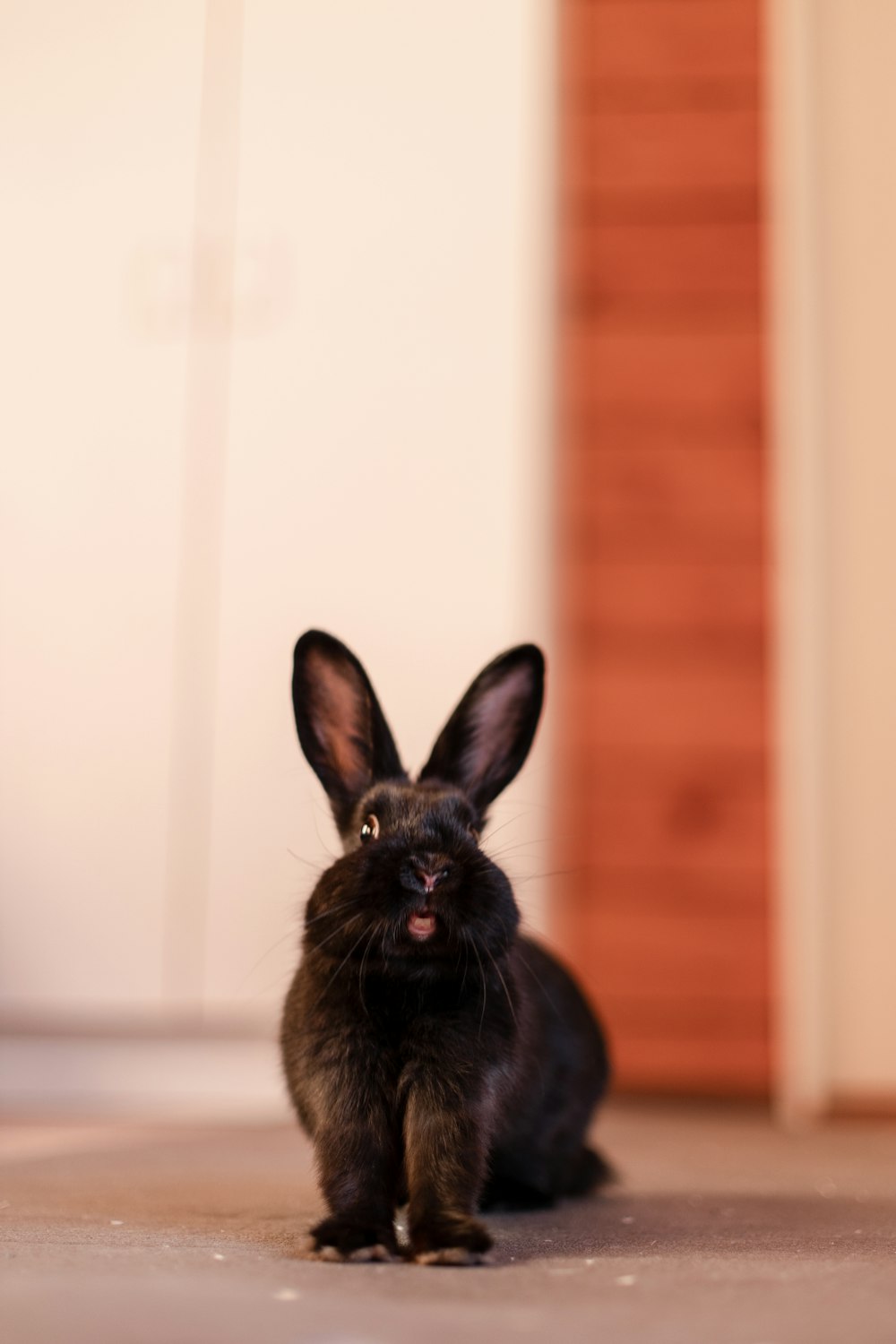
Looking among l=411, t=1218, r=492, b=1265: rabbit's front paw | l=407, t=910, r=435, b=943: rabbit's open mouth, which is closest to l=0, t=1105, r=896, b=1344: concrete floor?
l=411, t=1218, r=492, b=1265: rabbit's front paw

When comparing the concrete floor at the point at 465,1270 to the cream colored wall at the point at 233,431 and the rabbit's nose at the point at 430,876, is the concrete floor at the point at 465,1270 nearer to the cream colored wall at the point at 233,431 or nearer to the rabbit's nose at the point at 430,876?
the rabbit's nose at the point at 430,876

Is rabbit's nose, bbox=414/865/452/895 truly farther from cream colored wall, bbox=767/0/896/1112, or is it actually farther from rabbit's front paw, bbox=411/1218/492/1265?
cream colored wall, bbox=767/0/896/1112

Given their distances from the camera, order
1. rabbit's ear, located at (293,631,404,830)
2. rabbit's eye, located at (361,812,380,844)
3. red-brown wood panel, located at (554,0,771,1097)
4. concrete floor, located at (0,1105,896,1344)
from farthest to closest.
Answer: red-brown wood panel, located at (554,0,771,1097) < rabbit's ear, located at (293,631,404,830) < rabbit's eye, located at (361,812,380,844) < concrete floor, located at (0,1105,896,1344)

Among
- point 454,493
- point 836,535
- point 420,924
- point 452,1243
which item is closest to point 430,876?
point 420,924

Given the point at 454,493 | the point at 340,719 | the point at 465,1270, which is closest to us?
the point at 465,1270

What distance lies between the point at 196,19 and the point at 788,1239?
2559mm

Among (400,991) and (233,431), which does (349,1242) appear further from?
(233,431)

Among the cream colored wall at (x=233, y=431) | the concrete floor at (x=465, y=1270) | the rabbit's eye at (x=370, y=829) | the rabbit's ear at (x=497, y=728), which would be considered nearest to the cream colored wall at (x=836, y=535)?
the cream colored wall at (x=233, y=431)

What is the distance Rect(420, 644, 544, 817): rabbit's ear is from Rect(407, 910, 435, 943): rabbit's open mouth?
0.78 ft

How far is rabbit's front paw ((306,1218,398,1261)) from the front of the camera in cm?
98

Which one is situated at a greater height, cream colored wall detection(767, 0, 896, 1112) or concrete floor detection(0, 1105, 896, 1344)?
cream colored wall detection(767, 0, 896, 1112)

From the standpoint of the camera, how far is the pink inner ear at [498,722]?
1.27 meters

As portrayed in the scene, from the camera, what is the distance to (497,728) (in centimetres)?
127

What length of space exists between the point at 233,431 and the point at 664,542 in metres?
0.91
